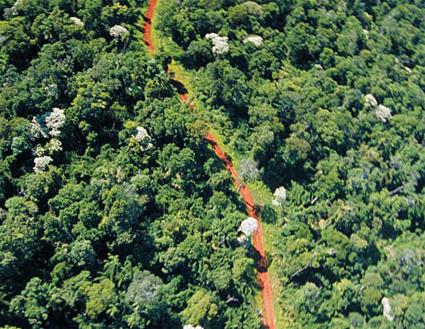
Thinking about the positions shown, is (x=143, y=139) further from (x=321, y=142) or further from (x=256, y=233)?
(x=321, y=142)

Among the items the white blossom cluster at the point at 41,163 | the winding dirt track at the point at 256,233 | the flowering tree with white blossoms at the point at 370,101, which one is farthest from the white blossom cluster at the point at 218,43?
the white blossom cluster at the point at 41,163

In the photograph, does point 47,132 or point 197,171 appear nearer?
point 47,132

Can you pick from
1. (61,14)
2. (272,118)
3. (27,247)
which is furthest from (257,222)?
(61,14)

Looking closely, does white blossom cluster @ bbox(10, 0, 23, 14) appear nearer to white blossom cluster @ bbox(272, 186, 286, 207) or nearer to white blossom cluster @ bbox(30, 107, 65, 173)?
white blossom cluster @ bbox(30, 107, 65, 173)

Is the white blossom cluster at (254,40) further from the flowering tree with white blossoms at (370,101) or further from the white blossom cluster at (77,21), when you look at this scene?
the white blossom cluster at (77,21)

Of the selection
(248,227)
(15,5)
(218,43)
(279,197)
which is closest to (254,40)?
(218,43)
